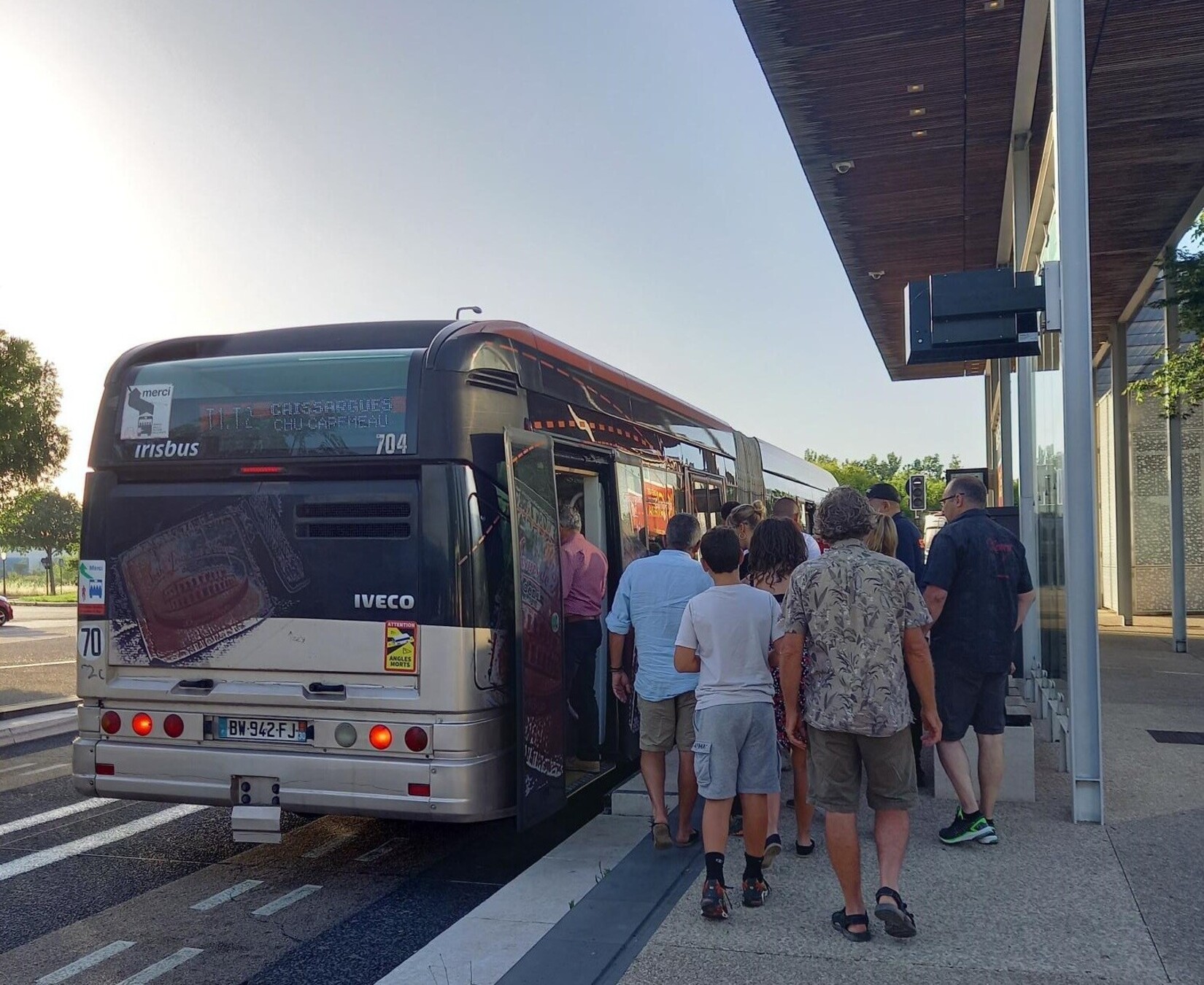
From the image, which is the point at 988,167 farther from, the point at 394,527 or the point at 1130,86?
the point at 394,527

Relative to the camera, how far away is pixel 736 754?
16.7 ft

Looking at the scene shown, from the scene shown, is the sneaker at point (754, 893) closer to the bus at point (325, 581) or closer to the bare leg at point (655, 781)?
the bare leg at point (655, 781)

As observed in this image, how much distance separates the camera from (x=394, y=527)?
5609mm

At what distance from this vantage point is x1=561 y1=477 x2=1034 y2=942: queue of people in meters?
4.60

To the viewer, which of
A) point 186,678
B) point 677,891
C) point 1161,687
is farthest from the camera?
point 1161,687

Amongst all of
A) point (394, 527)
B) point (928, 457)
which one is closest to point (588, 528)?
point (394, 527)

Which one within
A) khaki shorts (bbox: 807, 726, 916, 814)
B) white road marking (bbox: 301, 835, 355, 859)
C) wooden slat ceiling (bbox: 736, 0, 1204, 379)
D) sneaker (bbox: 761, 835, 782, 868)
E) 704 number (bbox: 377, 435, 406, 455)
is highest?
wooden slat ceiling (bbox: 736, 0, 1204, 379)

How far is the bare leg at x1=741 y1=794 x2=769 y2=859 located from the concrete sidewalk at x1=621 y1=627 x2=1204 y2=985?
0.88 feet

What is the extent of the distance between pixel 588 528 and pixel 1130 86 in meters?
7.23

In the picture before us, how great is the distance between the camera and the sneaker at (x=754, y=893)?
502 cm

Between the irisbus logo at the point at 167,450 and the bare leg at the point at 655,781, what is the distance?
293cm

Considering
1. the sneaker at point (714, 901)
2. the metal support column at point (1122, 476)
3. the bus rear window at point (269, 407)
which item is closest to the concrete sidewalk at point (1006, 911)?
the sneaker at point (714, 901)

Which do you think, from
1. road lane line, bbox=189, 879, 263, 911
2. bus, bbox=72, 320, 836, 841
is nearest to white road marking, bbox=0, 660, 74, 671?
bus, bbox=72, 320, 836, 841

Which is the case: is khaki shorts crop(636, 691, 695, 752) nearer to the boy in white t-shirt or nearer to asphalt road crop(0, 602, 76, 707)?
the boy in white t-shirt
